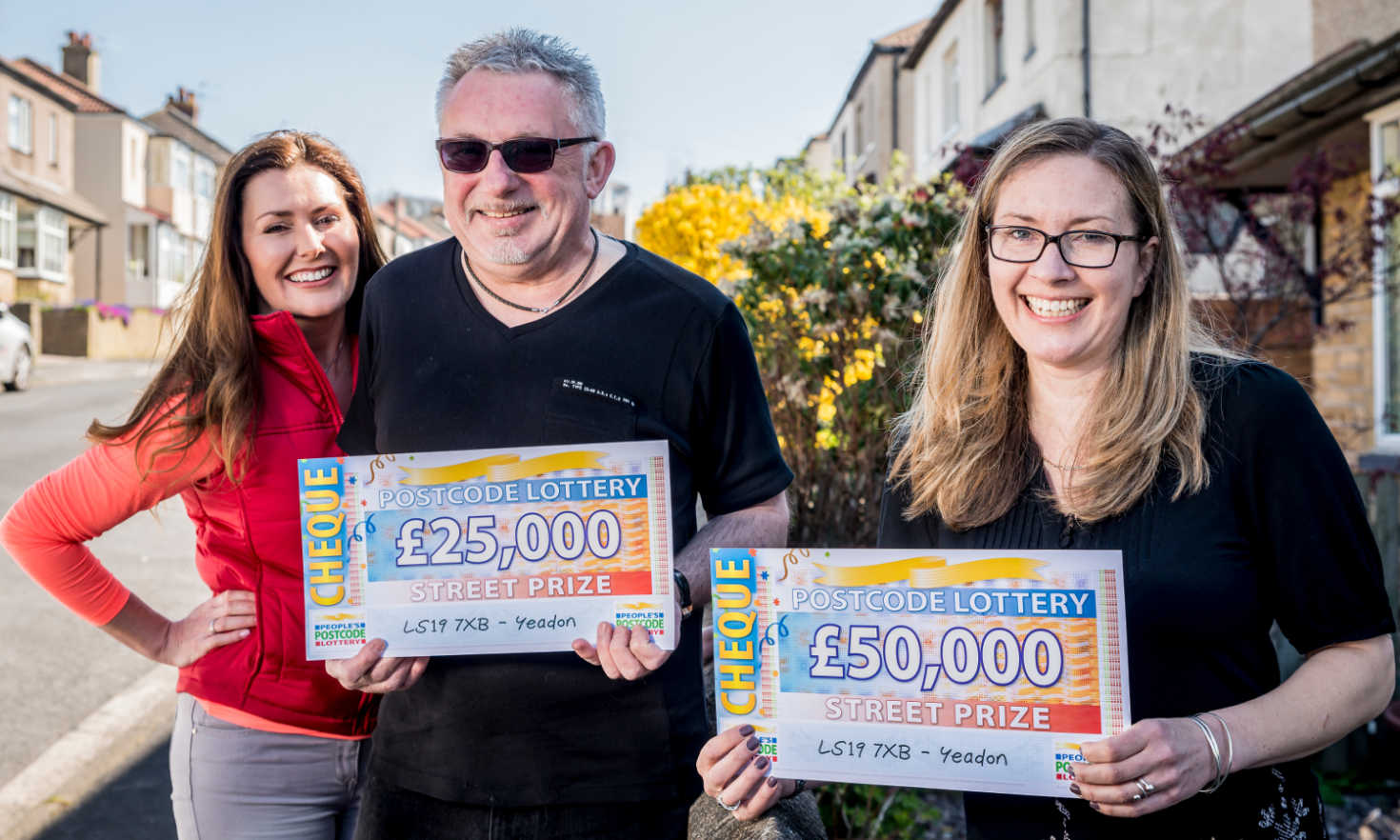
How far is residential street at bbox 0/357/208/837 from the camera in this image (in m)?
4.90

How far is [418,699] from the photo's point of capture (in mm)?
2229

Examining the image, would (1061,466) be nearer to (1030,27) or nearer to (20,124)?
(1030,27)

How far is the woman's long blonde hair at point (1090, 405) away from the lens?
1909mm

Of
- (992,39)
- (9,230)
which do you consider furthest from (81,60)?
(992,39)

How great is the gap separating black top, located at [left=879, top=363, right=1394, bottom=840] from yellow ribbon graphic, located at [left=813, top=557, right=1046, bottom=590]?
0.61 ft

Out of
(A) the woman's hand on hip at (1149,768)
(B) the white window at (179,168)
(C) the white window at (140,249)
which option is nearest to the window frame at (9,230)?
(C) the white window at (140,249)

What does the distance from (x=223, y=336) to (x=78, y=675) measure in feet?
15.5

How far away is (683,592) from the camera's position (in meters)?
2.13

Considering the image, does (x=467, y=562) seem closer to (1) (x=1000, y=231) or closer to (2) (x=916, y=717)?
(2) (x=916, y=717)

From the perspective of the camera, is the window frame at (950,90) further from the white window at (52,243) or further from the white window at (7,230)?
the white window at (52,243)

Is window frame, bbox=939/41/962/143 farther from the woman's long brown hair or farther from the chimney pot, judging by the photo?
the chimney pot

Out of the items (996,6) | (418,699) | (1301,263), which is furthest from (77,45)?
(418,699)

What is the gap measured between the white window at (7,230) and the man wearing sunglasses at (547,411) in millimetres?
40808

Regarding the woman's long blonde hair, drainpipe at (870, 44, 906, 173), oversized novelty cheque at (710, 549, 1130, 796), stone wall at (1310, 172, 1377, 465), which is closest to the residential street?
oversized novelty cheque at (710, 549, 1130, 796)
